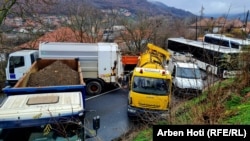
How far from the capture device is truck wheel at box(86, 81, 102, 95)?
17422 millimetres

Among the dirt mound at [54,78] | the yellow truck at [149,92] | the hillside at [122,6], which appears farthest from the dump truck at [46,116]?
the hillside at [122,6]

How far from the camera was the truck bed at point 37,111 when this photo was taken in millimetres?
5836

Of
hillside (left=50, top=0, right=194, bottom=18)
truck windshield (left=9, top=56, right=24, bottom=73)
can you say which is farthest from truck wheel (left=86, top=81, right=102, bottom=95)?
hillside (left=50, top=0, right=194, bottom=18)

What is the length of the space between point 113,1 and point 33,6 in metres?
28.1

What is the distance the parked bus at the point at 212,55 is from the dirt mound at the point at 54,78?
486cm

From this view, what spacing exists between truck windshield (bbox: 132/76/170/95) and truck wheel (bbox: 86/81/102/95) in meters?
5.21

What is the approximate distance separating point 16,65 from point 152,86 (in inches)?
410

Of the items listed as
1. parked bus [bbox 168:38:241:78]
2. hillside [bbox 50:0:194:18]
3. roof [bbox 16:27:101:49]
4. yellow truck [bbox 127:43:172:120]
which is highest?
hillside [bbox 50:0:194:18]

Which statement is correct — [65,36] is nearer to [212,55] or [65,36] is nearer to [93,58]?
[93,58]

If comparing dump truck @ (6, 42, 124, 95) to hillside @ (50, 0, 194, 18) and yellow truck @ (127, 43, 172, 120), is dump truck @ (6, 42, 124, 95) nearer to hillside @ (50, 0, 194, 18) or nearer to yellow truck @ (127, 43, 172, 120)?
yellow truck @ (127, 43, 172, 120)

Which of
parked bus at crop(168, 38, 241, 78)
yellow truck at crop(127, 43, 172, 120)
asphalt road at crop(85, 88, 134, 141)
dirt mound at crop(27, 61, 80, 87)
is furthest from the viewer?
yellow truck at crop(127, 43, 172, 120)

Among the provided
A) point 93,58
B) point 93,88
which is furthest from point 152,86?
point 93,88

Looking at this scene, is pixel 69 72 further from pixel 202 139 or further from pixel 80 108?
pixel 202 139

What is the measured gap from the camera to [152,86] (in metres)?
12.5
